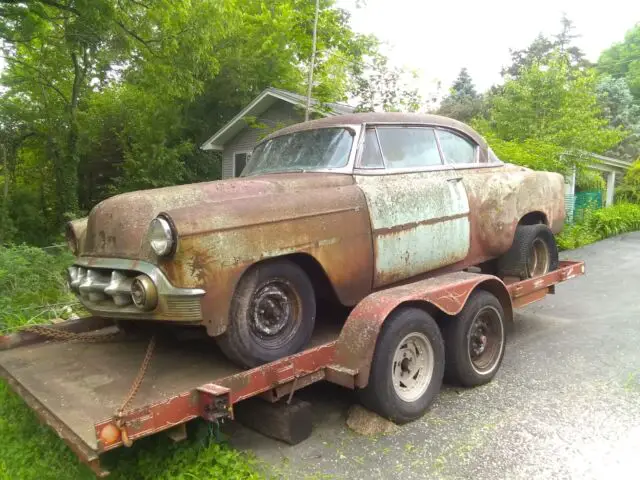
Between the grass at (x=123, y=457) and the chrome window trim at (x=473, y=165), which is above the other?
the chrome window trim at (x=473, y=165)

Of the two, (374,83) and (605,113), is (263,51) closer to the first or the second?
(374,83)

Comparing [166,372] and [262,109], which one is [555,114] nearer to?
[262,109]

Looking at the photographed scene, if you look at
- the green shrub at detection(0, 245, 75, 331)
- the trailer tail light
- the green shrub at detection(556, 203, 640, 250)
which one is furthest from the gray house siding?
the trailer tail light

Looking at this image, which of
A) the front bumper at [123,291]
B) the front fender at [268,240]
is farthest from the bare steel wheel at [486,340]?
the front bumper at [123,291]

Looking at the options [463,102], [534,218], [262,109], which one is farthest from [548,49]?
[534,218]

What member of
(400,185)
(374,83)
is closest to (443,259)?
(400,185)

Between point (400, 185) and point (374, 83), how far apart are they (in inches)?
321

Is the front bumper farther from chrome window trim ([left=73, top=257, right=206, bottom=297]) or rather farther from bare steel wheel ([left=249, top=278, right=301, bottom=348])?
bare steel wheel ([left=249, top=278, right=301, bottom=348])

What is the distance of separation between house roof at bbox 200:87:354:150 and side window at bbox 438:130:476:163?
6.36m

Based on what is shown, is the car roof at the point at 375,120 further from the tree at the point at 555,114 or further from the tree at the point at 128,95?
the tree at the point at 555,114

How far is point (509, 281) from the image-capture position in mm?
5980

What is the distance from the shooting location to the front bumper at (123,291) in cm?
324

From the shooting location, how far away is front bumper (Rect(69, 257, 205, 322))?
3238mm

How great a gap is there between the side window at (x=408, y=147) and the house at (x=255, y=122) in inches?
296
